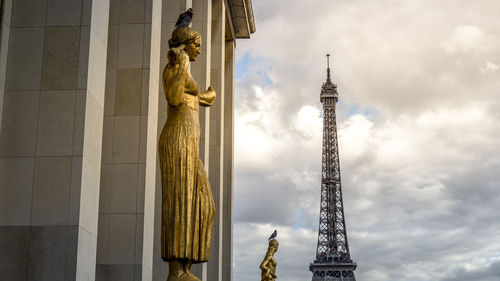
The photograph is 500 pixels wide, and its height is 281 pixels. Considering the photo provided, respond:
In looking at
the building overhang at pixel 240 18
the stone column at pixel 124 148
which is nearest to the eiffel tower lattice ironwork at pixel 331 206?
the building overhang at pixel 240 18

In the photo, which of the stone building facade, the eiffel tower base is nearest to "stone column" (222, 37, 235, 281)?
the stone building facade

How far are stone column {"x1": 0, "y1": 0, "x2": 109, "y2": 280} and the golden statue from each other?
181 cm

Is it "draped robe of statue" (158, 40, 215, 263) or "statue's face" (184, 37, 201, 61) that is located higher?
"statue's face" (184, 37, 201, 61)

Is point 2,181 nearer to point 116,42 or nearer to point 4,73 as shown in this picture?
point 4,73

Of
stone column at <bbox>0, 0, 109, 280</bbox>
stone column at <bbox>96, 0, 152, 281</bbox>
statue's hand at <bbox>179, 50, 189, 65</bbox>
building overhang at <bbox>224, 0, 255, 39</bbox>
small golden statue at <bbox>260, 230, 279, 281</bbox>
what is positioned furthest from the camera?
building overhang at <bbox>224, 0, 255, 39</bbox>

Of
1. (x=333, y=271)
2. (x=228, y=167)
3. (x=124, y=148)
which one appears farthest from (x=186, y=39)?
(x=333, y=271)

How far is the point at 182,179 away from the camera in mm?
9719

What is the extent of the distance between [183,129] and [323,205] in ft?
362

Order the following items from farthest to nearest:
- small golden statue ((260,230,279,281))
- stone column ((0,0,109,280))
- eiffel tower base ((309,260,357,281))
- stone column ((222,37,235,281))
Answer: eiffel tower base ((309,260,357,281)) → stone column ((222,37,235,281)) → small golden statue ((260,230,279,281)) → stone column ((0,0,109,280))

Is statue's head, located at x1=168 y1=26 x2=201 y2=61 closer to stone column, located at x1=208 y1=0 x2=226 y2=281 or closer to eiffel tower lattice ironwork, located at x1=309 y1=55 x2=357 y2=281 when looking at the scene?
stone column, located at x1=208 y1=0 x2=226 y2=281

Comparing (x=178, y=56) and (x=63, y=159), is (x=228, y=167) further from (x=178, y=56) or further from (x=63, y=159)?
(x=178, y=56)

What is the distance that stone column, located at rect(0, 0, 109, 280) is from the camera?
10711mm

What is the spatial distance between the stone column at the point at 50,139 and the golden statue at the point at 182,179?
1813 mm

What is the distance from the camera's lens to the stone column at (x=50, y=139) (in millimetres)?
10711
